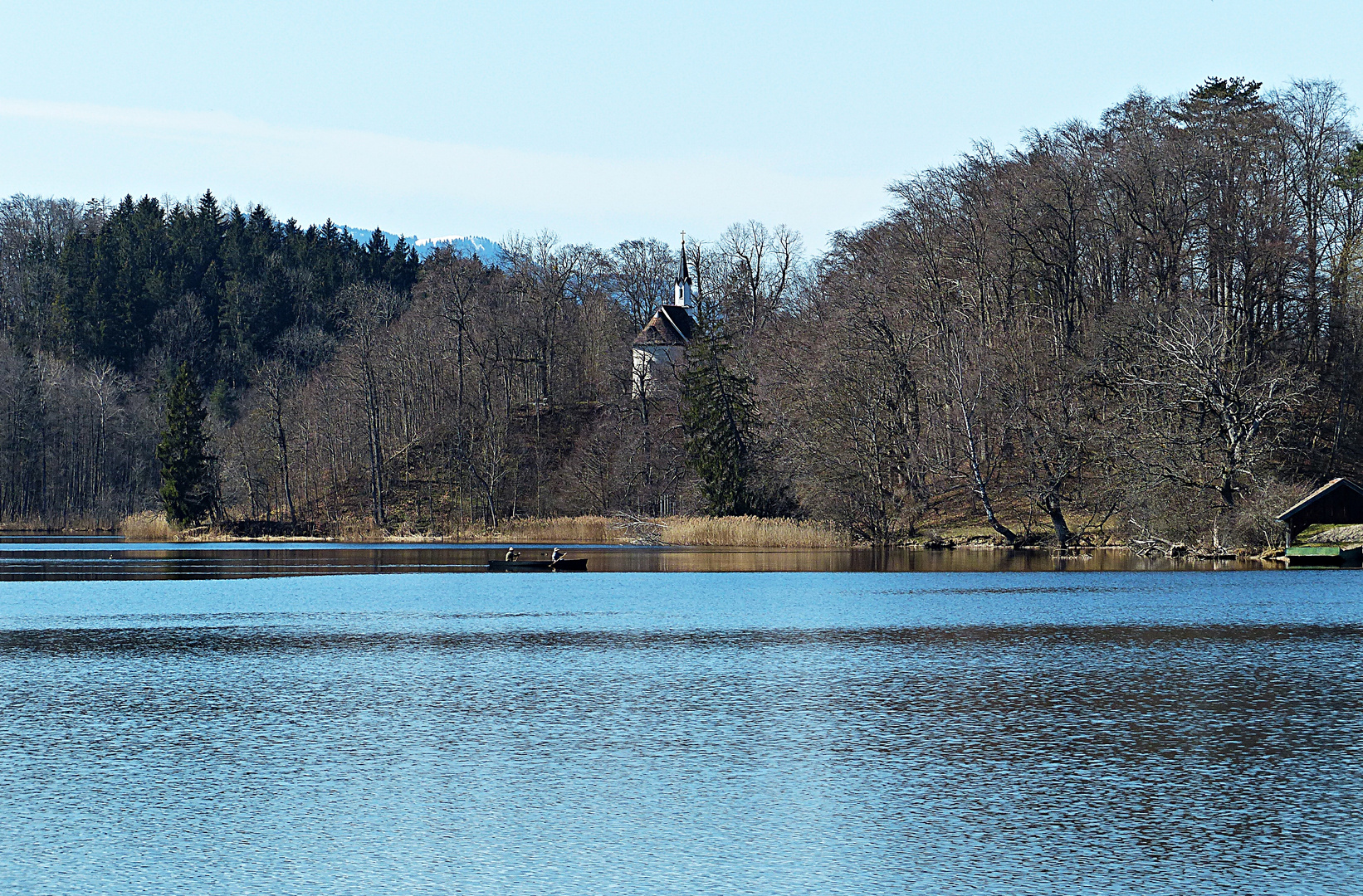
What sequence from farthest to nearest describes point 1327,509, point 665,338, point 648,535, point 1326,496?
point 665,338 < point 648,535 < point 1327,509 < point 1326,496

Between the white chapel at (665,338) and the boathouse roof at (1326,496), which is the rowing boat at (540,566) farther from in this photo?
the white chapel at (665,338)

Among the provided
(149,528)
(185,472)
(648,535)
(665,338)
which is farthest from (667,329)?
(149,528)

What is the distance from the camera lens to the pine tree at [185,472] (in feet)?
286

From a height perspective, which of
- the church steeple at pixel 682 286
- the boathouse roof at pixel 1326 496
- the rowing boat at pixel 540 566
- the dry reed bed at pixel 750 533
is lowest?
the rowing boat at pixel 540 566

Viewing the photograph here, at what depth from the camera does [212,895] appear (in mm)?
11742

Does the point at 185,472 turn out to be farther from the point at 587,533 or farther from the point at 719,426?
the point at 719,426

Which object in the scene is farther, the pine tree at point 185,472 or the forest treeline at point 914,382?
the pine tree at point 185,472

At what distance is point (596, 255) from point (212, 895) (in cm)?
11379

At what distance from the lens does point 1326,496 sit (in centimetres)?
5584

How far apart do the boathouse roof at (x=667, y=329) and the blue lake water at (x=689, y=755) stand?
80535 mm

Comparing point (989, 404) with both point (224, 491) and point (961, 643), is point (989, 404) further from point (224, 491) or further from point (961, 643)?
point (224, 491)

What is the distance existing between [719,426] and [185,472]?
3332 cm

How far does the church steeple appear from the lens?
121900 millimetres

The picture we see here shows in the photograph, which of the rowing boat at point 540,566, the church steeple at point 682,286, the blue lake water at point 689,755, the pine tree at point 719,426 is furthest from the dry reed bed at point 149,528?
the blue lake water at point 689,755
